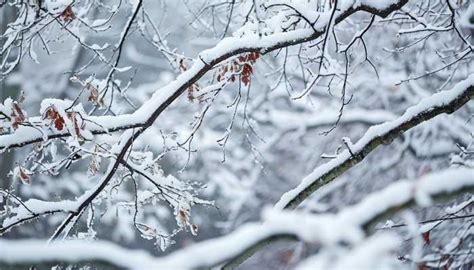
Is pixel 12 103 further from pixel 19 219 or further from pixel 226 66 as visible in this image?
pixel 226 66

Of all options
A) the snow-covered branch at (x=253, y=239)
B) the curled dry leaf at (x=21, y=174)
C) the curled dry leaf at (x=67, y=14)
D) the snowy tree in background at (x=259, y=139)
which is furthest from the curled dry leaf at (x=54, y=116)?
the snow-covered branch at (x=253, y=239)

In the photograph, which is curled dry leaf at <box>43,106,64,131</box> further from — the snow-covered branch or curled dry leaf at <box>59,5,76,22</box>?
the snow-covered branch

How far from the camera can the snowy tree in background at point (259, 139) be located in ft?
3.44

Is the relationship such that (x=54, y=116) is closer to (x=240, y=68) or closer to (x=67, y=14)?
(x=67, y=14)

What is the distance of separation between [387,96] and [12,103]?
5.32 m

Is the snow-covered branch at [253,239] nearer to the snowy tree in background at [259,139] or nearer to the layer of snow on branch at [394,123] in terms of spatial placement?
the snowy tree in background at [259,139]

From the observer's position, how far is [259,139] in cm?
384

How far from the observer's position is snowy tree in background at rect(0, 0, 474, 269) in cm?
105

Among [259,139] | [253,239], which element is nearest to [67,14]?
[259,139]

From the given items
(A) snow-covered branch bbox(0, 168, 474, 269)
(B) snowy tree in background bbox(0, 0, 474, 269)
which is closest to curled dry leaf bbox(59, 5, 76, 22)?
(B) snowy tree in background bbox(0, 0, 474, 269)

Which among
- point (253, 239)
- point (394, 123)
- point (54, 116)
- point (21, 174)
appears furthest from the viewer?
point (21, 174)

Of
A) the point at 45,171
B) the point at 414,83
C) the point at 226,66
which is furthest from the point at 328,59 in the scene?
the point at 414,83

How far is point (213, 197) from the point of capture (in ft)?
36.9

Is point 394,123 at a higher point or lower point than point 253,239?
higher
